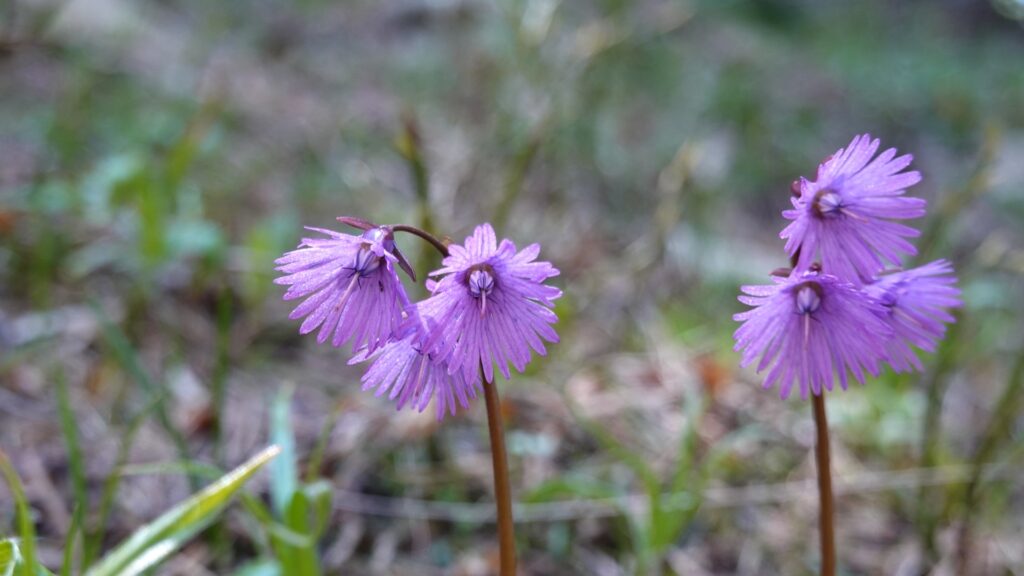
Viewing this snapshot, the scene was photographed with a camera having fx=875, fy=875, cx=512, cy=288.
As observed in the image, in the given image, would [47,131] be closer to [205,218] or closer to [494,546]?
[205,218]

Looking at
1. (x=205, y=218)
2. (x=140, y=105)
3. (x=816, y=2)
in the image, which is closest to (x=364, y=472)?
(x=205, y=218)

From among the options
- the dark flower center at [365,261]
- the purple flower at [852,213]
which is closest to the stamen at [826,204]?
the purple flower at [852,213]

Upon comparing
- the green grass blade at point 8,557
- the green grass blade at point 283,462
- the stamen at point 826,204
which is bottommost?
the green grass blade at point 8,557

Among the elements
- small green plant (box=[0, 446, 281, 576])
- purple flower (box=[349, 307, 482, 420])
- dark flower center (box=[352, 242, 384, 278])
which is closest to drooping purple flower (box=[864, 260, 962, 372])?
purple flower (box=[349, 307, 482, 420])

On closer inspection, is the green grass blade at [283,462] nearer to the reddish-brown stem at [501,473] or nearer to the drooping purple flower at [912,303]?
the reddish-brown stem at [501,473]

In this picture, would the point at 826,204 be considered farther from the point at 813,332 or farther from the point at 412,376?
the point at 412,376

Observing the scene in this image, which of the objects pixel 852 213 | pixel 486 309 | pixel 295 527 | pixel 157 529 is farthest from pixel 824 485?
pixel 157 529
